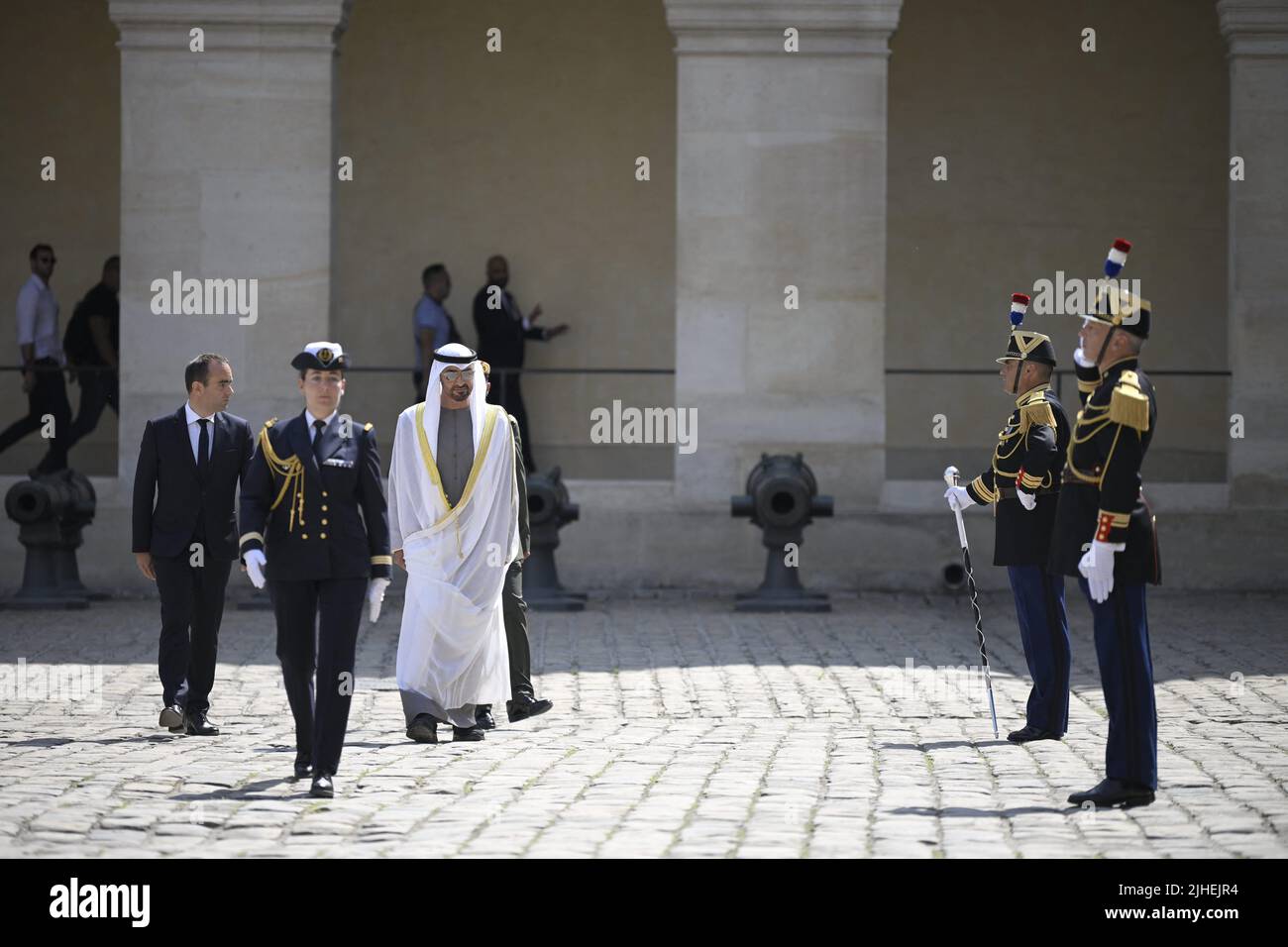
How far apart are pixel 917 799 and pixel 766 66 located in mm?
9426

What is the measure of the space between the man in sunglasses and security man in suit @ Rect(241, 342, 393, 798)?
29.1ft

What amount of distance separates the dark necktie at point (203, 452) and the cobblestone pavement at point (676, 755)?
4.28 feet

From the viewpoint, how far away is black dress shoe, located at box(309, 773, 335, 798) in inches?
291

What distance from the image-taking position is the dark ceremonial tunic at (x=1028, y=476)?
9.22m

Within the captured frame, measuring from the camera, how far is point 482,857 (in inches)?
243

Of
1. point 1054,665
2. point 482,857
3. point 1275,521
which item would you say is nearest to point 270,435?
point 482,857

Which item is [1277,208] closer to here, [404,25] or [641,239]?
[641,239]

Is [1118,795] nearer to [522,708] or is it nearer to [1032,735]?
[1032,735]

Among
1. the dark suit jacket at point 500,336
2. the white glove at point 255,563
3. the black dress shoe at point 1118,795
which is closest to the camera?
the black dress shoe at point 1118,795

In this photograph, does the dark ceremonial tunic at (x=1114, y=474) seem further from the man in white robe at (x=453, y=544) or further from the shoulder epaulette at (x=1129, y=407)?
the man in white robe at (x=453, y=544)

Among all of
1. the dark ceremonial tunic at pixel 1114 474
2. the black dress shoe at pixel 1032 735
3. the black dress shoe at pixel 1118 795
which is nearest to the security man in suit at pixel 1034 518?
the black dress shoe at pixel 1032 735

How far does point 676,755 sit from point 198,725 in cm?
243

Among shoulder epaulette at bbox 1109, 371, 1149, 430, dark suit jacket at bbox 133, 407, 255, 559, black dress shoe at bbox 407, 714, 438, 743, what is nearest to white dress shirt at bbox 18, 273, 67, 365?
dark suit jacket at bbox 133, 407, 255, 559

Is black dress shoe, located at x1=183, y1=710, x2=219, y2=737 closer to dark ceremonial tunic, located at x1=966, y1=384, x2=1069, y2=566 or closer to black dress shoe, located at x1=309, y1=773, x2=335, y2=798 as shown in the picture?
black dress shoe, located at x1=309, y1=773, x2=335, y2=798
